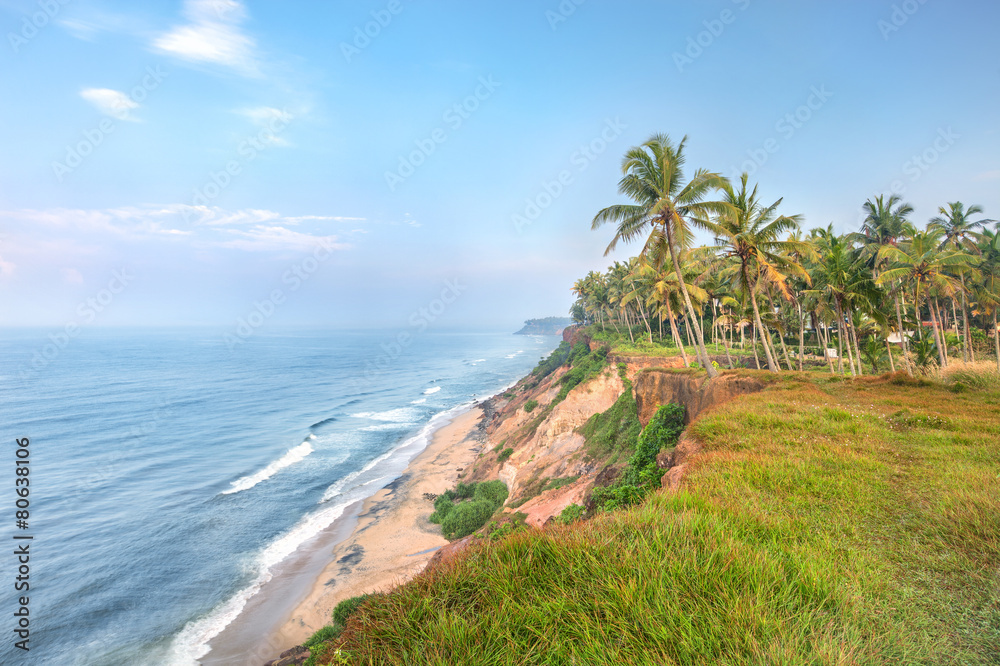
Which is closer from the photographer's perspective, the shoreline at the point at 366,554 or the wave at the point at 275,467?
the shoreline at the point at 366,554

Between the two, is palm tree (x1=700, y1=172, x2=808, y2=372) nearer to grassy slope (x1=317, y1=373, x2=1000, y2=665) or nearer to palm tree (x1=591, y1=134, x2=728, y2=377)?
palm tree (x1=591, y1=134, x2=728, y2=377)

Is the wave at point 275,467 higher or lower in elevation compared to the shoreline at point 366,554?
higher

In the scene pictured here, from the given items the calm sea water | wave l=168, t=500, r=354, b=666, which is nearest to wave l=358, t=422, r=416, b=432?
the calm sea water

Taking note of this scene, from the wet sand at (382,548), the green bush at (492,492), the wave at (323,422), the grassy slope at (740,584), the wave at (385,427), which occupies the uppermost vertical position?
the grassy slope at (740,584)

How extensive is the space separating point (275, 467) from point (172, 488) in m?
7.41

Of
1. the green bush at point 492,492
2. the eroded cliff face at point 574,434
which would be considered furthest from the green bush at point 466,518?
the eroded cliff face at point 574,434

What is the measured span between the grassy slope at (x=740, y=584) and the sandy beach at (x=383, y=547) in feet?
29.2

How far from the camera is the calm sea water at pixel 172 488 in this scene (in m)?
18.6

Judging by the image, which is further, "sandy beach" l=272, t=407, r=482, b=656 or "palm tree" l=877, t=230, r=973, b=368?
"palm tree" l=877, t=230, r=973, b=368

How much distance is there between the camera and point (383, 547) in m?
23.8

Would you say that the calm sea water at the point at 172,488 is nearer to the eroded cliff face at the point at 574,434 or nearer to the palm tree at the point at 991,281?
the eroded cliff face at the point at 574,434

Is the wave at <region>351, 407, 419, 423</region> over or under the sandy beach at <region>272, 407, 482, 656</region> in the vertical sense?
over

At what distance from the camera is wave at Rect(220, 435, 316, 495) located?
3266cm

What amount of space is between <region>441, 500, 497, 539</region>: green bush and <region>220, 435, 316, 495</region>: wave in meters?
18.5
